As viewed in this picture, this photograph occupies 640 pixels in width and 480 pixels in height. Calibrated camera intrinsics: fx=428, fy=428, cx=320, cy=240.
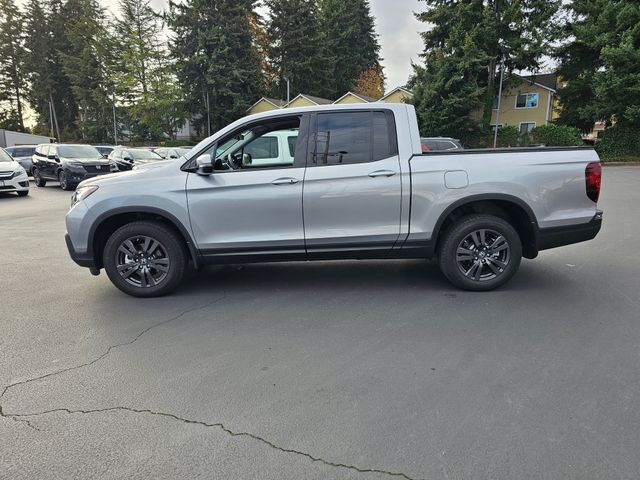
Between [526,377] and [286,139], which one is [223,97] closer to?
[286,139]

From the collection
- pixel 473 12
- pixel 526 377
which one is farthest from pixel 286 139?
pixel 473 12

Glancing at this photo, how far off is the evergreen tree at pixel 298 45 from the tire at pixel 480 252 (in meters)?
48.0

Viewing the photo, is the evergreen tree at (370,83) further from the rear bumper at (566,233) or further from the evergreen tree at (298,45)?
the rear bumper at (566,233)

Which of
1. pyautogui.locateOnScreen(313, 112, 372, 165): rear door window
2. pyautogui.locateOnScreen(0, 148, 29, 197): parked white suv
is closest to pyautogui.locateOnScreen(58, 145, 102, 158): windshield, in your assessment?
pyautogui.locateOnScreen(0, 148, 29, 197): parked white suv

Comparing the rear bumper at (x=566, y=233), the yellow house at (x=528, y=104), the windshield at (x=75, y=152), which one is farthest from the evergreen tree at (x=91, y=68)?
the rear bumper at (x=566, y=233)

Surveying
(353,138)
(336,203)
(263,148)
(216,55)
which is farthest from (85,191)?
(216,55)

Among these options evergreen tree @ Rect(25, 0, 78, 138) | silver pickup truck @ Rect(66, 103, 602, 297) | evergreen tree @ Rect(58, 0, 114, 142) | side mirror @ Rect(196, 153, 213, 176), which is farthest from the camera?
evergreen tree @ Rect(25, 0, 78, 138)

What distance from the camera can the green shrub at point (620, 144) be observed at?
28.5 metres

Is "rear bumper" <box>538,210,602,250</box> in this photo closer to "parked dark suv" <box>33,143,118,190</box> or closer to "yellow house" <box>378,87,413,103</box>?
"parked dark suv" <box>33,143,118,190</box>

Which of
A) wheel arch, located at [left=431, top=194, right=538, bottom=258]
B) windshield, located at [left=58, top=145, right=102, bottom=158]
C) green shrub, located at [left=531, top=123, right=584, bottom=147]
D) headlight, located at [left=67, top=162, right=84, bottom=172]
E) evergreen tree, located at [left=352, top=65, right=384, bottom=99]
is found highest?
evergreen tree, located at [left=352, top=65, right=384, bottom=99]

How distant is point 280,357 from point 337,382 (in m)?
0.57

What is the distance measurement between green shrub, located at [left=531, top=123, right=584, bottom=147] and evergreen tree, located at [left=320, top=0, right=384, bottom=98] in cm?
2787

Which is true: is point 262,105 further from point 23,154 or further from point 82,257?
point 82,257

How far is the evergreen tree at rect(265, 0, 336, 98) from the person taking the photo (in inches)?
1874
